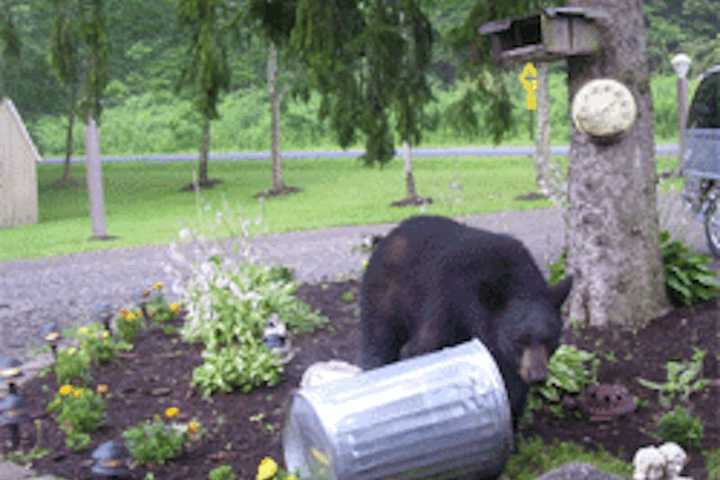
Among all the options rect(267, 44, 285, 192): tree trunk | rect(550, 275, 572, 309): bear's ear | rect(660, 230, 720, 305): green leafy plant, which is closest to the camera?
rect(550, 275, 572, 309): bear's ear

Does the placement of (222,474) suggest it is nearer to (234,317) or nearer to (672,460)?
(672,460)

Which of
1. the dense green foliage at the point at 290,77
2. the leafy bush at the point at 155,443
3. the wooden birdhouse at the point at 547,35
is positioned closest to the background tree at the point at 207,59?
the dense green foliage at the point at 290,77

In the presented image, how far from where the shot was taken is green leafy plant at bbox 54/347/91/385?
19.8ft

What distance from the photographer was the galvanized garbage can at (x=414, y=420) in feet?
11.5

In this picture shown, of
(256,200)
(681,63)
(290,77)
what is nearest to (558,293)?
(681,63)

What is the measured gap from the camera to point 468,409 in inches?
142

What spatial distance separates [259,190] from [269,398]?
1994cm

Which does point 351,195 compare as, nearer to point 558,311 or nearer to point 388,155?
point 388,155

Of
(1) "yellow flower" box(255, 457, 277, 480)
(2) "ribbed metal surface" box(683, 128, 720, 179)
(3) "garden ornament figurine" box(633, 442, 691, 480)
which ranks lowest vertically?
(1) "yellow flower" box(255, 457, 277, 480)

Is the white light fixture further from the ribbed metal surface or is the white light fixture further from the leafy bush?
the leafy bush

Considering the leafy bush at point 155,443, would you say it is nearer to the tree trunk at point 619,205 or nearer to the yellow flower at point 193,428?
the yellow flower at point 193,428

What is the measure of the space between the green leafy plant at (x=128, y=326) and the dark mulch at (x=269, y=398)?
10 cm

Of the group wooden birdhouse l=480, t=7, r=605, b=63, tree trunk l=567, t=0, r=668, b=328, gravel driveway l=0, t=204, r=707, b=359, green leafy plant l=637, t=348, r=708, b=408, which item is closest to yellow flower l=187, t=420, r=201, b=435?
green leafy plant l=637, t=348, r=708, b=408

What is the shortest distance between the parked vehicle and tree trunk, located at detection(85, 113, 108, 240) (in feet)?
34.0
